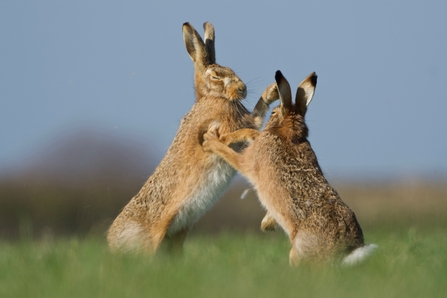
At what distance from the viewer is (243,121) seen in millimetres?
8180

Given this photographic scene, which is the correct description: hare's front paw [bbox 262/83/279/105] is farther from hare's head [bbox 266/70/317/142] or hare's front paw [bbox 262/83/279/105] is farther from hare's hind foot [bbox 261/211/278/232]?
hare's hind foot [bbox 261/211/278/232]

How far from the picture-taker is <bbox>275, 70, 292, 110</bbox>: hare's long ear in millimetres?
7165

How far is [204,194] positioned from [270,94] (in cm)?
138

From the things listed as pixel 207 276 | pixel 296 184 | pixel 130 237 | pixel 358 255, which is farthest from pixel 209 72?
pixel 207 276

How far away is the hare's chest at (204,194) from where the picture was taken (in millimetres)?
Answer: 7633

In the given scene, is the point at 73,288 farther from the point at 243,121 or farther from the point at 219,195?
the point at 243,121

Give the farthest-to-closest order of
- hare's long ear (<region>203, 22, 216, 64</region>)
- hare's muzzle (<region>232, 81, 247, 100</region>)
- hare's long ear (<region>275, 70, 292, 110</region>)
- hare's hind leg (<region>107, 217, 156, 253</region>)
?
1. hare's long ear (<region>203, 22, 216, 64</region>)
2. hare's muzzle (<region>232, 81, 247, 100</region>)
3. hare's hind leg (<region>107, 217, 156, 253</region>)
4. hare's long ear (<region>275, 70, 292, 110</region>)

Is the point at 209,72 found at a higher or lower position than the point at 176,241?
higher

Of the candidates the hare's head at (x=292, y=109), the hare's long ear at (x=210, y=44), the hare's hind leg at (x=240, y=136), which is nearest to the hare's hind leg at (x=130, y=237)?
the hare's hind leg at (x=240, y=136)

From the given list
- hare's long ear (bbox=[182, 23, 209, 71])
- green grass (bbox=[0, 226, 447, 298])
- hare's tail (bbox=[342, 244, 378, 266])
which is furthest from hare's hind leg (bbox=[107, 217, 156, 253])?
hare's tail (bbox=[342, 244, 378, 266])

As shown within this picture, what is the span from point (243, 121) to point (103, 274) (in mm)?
3562

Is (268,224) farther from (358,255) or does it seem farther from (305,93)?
(358,255)

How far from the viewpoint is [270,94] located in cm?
816

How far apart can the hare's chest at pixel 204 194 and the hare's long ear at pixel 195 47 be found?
55.5 inches
